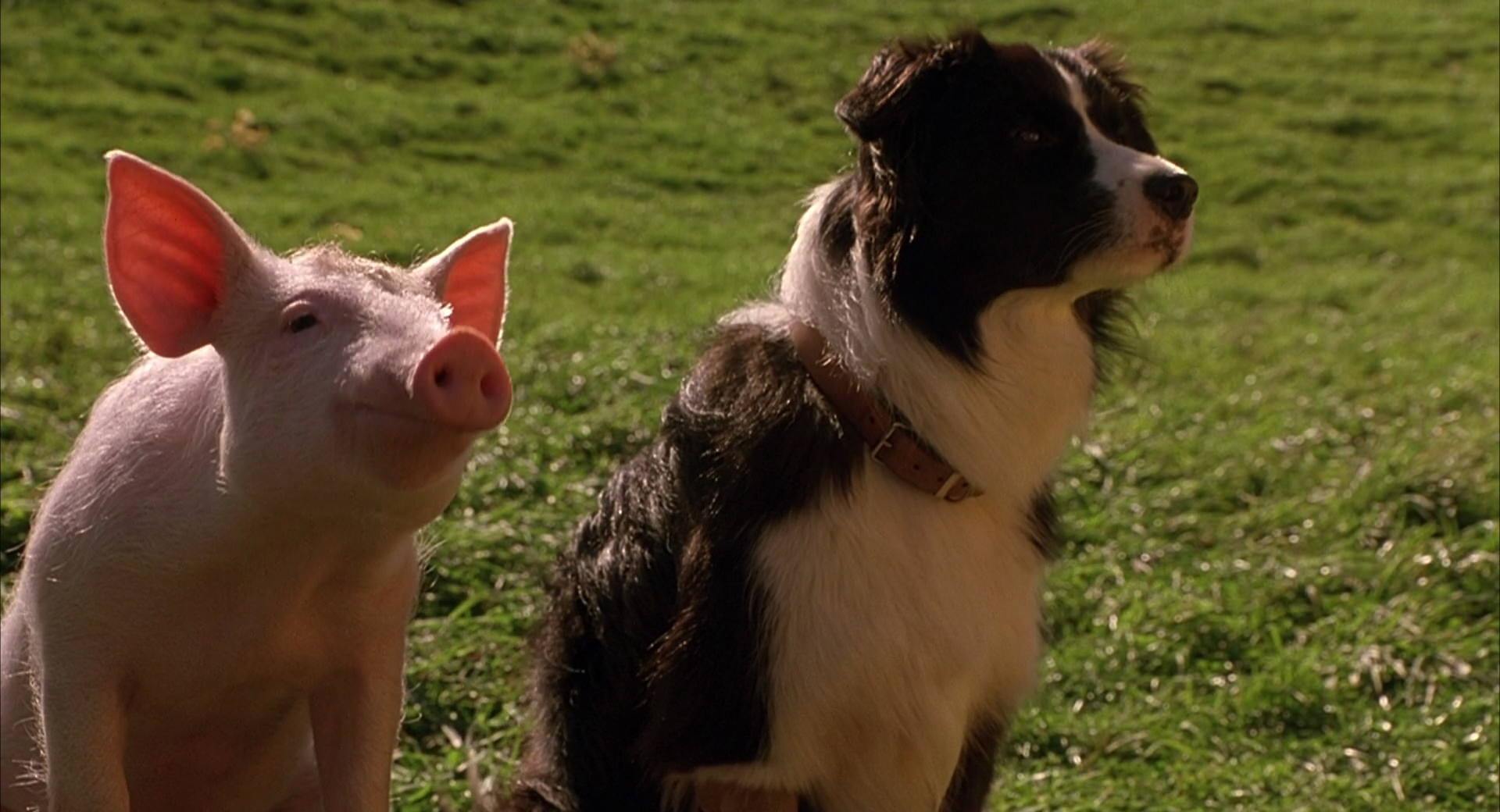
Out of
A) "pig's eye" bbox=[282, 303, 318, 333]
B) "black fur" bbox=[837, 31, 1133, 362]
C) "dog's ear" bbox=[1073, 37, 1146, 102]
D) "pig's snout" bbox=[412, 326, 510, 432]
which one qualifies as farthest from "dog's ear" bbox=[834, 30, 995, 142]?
Result: "pig's snout" bbox=[412, 326, 510, 432]

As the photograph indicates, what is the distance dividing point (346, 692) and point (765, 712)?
2.81 feet

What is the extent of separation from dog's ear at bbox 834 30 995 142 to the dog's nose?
396 millimetres

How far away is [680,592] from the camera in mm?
3490

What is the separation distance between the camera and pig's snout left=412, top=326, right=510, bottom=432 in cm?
226

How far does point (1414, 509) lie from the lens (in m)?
6.19

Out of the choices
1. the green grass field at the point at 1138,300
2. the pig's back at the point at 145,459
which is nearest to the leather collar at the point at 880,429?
the green grass field at the point at 1138,300

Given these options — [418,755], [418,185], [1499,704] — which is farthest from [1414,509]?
[418,185]

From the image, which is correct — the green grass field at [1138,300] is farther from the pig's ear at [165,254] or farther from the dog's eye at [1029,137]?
the pig's ear at [165,254]

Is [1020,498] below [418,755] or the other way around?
the other way around

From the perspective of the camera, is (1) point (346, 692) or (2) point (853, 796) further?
(2) point (853, 796)

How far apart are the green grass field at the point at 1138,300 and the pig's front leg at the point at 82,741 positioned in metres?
1.57

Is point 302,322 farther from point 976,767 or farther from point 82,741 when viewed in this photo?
point 976,767

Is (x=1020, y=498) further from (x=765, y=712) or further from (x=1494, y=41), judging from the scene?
(x=1494, y=41)

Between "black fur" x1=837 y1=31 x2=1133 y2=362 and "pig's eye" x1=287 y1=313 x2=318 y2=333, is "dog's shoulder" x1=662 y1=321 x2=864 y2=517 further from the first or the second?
"pig's eye" x1=287 y1=313 x2=318 y2=333
